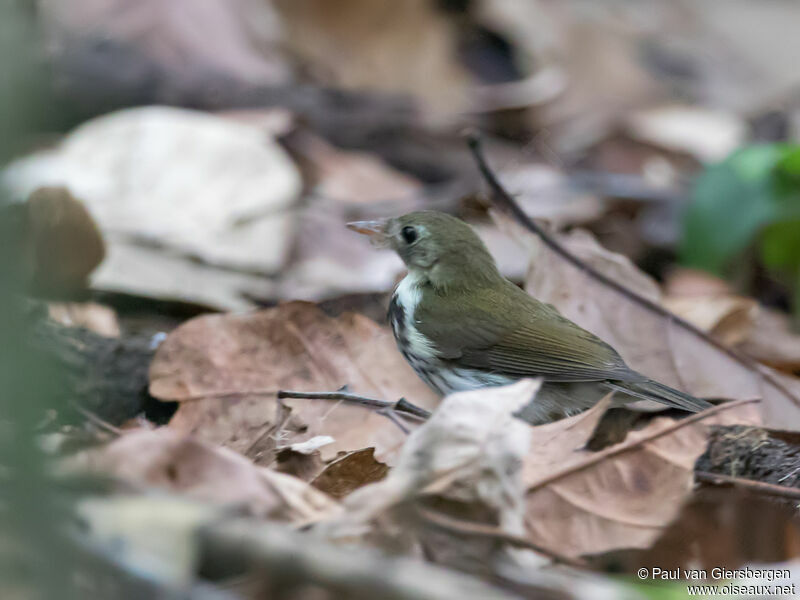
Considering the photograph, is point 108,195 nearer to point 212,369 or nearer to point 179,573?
point 212,369

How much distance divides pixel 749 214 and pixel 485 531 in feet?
11.4

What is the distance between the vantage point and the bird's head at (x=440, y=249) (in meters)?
3.35

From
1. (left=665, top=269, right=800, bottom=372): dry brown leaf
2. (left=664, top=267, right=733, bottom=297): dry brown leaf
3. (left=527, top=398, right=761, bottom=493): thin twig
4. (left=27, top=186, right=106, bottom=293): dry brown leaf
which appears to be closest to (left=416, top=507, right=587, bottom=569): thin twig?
(left=527, top=398, right=761, bottom=493): thin twig

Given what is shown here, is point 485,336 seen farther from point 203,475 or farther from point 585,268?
point 203,475

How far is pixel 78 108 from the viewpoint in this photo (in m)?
5.95

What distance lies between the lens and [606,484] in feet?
7.28

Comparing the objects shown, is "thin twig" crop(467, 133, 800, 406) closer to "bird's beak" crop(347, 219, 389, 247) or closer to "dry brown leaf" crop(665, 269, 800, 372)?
"dry brown leaf" crop(665, 269, 800, 372)

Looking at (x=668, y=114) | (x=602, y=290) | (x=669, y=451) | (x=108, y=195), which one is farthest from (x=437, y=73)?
(x=669, y=451)

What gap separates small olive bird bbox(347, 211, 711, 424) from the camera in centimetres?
307

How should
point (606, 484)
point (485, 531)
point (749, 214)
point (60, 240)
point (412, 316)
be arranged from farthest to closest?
point (749, 214)
point (60, 240)
point (412, 316)
point (606, 484)
point (485, 531)

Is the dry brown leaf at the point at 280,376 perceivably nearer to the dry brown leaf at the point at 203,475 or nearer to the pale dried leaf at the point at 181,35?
the dry brown leaf at the point at 203,475

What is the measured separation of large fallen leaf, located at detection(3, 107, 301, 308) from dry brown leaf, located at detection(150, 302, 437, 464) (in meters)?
1.34

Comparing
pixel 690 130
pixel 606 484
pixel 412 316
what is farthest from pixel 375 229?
pixel 690 130

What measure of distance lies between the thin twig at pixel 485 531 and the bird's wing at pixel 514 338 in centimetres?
117
